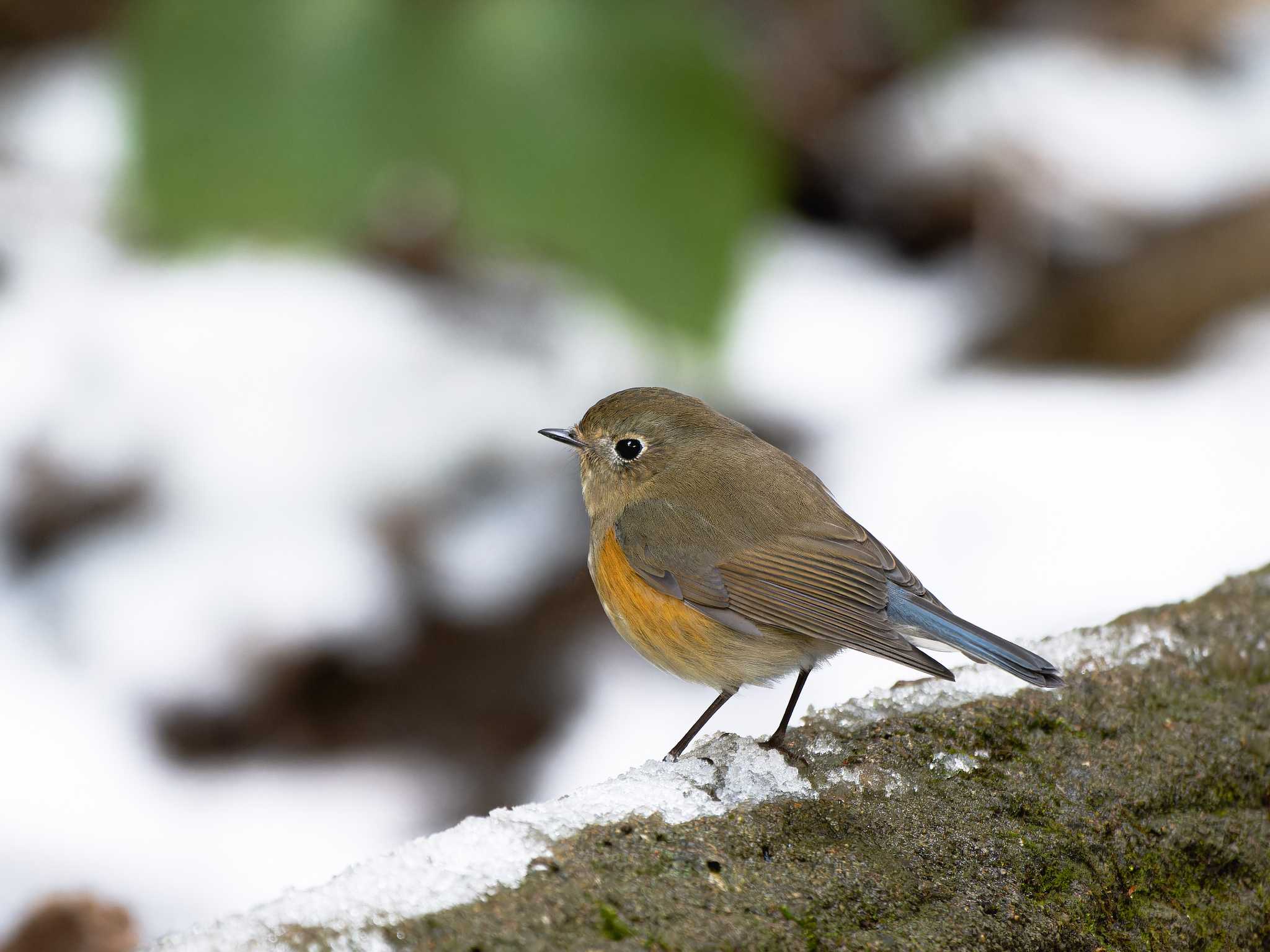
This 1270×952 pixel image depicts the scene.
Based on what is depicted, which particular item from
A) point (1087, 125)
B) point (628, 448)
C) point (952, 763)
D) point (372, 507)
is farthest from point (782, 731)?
point (1087, 125)

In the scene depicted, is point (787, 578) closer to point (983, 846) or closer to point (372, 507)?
point (983, 846)

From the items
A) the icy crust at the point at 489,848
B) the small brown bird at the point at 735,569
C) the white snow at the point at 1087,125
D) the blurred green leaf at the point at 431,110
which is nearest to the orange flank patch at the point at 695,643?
the small brown bird at the point at 735,569

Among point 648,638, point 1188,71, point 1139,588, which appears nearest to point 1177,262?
point 1139,588

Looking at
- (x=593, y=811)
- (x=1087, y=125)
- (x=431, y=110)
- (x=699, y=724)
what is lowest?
(x=593, y=811)

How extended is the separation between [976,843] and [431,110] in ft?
5.07

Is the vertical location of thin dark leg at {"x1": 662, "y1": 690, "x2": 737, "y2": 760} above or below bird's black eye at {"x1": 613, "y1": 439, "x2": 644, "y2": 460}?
below

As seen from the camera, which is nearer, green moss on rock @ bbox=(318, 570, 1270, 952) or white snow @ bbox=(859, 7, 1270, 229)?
green moss on rock @ bbox=(318, 570, 1270, 952)

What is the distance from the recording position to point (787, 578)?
7.61 feet

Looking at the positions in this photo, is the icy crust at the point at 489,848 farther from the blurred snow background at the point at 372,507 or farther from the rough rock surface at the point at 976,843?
the blurred snow background at the point at 372,507

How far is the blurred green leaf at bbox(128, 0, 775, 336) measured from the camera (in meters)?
2.55

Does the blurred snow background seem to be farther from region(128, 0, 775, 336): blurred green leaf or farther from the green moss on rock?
the green moss on rock

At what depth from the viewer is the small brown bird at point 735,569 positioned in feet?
7.40

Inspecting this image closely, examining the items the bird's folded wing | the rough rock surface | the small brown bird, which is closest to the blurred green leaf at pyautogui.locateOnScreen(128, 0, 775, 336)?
the small brown bird

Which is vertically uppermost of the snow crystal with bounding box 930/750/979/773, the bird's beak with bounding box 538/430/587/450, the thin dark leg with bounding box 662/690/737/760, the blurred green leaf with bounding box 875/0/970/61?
the blurred green leaf with bounding box 875/0/970/61
